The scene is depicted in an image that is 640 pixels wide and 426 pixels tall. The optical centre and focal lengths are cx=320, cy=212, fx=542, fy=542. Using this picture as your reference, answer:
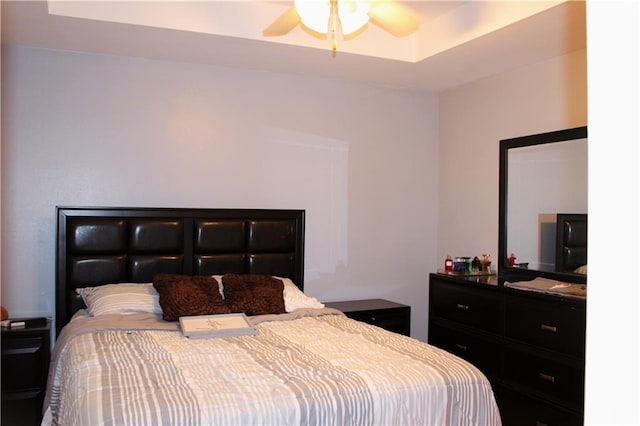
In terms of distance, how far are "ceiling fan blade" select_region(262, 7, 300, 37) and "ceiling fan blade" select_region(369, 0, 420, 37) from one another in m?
0.39

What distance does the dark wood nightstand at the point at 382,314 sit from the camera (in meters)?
4.09

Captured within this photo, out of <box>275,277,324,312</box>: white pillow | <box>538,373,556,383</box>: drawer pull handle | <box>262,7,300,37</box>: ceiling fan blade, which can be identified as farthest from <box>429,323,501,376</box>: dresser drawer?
<box>262,7,300,37</box>: ceiling fan blade

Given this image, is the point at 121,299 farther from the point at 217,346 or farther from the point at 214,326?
the point at 217,346

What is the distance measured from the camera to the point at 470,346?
147 inches

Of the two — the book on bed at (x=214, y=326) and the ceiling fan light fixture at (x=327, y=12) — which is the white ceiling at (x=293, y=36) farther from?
the book on bed at (x=214, y=326)

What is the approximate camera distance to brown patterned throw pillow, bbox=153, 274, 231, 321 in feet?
10.6

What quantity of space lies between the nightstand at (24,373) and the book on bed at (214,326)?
0.94 metres

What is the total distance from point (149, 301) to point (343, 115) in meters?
2.20

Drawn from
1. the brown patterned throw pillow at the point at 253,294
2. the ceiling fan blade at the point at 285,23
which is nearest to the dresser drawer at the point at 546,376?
the brown patterned throw pillow at the point at 253,294

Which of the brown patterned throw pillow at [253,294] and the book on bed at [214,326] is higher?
the brown patterned throw pillow at [253,294]

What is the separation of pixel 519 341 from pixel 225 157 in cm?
244

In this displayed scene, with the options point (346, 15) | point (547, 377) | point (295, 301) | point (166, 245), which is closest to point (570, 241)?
point (547, 377)

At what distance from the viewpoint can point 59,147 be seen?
12.1ft

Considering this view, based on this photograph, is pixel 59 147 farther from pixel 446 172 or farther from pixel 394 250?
pixel 446 172
